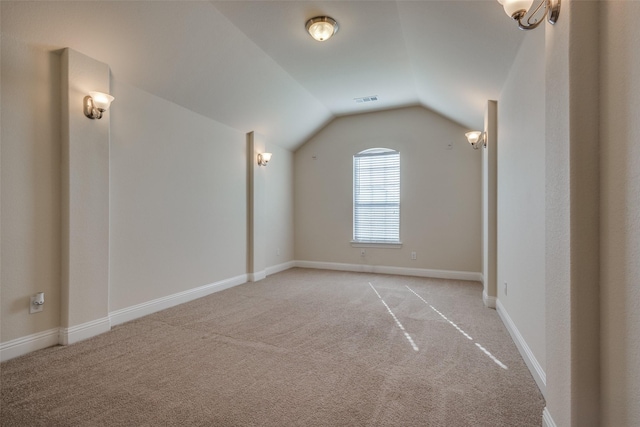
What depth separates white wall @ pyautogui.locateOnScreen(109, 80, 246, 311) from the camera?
3.18 meters

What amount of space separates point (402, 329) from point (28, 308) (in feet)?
10.4

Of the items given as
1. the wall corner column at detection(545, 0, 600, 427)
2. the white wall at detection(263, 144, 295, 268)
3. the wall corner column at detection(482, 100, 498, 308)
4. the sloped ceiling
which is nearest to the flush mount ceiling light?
the sloped ceiling

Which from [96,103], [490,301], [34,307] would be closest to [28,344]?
[34,307]

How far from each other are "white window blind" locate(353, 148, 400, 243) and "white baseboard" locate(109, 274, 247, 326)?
99.0 inches

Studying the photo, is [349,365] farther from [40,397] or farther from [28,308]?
[28,308]

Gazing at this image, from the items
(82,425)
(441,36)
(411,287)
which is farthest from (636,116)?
(411,287)

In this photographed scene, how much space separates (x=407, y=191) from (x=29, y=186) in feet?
16.4

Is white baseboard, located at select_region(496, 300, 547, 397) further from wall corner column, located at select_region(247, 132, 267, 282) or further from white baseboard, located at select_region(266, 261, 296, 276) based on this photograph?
white baseboard, located at select_region(266, 261, 296, 276)

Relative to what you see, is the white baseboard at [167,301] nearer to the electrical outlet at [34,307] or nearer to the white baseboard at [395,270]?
the electrical outlet at [34,307]

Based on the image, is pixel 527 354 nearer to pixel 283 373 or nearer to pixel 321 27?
pixel 283 373

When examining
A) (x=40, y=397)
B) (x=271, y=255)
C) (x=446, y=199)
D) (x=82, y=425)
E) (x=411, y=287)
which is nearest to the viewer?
(x=82, y=425)

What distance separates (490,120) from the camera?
145 inches

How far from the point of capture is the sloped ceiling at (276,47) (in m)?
2.47

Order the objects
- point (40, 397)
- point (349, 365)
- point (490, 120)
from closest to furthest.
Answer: point (40, 397) → point (349, 365) → point (490, 120)
